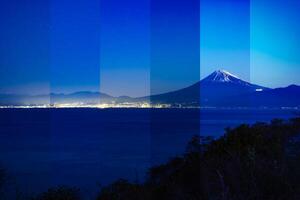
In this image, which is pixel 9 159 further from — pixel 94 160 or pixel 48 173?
pixel 48 173

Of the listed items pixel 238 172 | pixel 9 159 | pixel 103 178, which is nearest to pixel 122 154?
pixel 9 159

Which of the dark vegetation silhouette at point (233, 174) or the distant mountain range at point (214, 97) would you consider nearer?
the dark vegetation silhouette at point (233, 174)

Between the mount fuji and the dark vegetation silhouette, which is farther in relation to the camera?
the mount fuji

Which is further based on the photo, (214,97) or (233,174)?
(214,97)

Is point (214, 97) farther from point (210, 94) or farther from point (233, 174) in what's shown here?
point (233, 174)

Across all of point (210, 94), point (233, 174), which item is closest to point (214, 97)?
point (210, 94)

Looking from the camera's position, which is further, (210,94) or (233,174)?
(210,94)

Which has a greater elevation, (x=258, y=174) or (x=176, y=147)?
(x=258, y=174)

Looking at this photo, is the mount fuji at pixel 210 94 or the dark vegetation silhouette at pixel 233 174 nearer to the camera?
the dark vegetation silhouette at pixel 233 174
